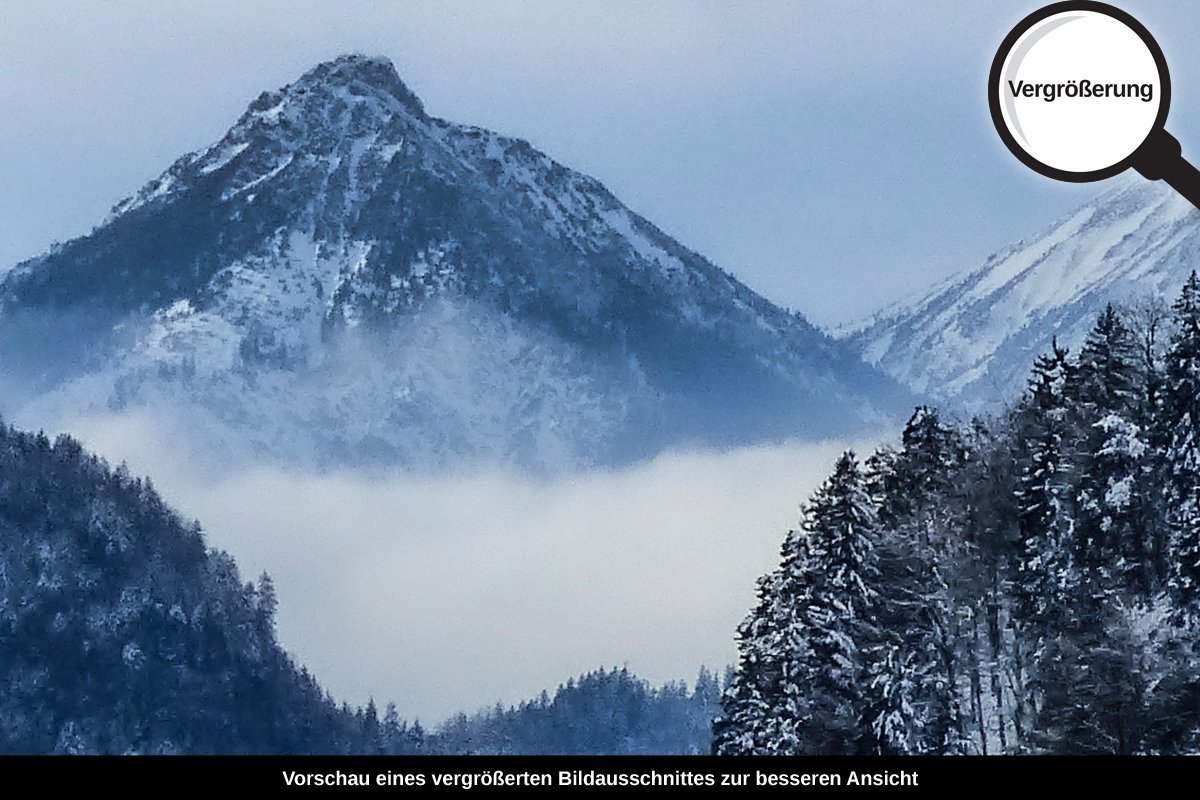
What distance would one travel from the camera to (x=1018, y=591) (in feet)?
97.3

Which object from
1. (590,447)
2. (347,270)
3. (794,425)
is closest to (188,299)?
(347,270)

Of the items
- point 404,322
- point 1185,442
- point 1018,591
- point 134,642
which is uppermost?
point 404,322

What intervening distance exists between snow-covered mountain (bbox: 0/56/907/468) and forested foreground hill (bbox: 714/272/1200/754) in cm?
Result: 2686

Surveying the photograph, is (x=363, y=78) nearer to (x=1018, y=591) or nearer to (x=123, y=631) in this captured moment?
(x=123, y=631)

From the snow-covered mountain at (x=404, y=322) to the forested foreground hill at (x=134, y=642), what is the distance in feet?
17.5

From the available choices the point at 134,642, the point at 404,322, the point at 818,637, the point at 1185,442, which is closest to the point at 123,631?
the point at 134,642

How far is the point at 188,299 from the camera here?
85562 mm

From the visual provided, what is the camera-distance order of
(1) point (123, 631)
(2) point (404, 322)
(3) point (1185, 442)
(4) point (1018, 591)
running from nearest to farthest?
(3) point (1185, 442) < (4) point (1018, 591) < (1) point (123, 631) < (2) point (404, 322)

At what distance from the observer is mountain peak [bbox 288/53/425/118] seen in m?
58.0

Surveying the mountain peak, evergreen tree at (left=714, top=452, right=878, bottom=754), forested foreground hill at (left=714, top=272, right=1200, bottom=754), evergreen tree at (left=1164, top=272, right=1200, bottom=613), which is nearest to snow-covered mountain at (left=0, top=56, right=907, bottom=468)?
the mountain peak

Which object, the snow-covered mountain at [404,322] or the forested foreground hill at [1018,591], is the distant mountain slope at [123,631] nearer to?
the snow-covered mountain at [404,322]

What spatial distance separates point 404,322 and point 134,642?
25.7m
